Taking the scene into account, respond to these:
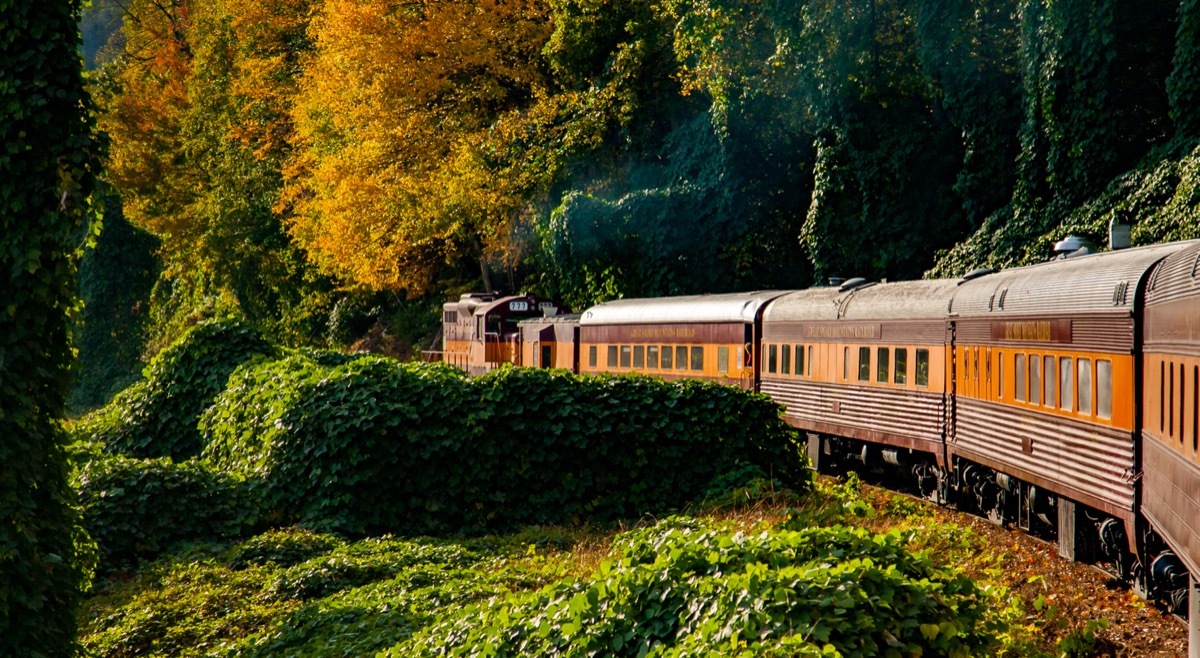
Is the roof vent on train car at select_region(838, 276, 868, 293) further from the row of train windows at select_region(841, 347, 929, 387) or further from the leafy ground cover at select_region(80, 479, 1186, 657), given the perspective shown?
the leafy ground cover at select_region(80, 479, 1186, 657)

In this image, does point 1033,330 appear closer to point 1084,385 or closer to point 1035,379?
point 1035,379

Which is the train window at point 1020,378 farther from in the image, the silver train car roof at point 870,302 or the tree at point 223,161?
the tree at point 223,161

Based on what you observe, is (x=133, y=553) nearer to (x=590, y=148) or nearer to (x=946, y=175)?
(x=946, y=175)

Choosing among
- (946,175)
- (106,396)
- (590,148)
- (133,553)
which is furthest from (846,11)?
(106,396)

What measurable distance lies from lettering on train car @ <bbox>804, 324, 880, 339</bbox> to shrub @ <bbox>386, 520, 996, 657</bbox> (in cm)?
1142

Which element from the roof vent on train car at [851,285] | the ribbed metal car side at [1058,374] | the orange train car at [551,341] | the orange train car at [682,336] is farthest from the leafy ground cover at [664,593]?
the orange train car at [551,341]

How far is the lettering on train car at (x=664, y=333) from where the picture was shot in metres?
25.8

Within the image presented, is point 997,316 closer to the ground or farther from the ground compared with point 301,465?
farther from the ground

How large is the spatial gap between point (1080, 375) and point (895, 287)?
7.43 m

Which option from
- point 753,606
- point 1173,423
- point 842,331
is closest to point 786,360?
point 842,331

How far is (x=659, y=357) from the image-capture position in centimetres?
2697

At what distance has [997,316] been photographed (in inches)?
604

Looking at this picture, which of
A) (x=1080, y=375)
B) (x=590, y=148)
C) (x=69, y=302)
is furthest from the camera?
(x=590, y=148)

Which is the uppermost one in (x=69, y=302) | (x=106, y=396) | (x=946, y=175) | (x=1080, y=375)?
(x=946, y=175)
